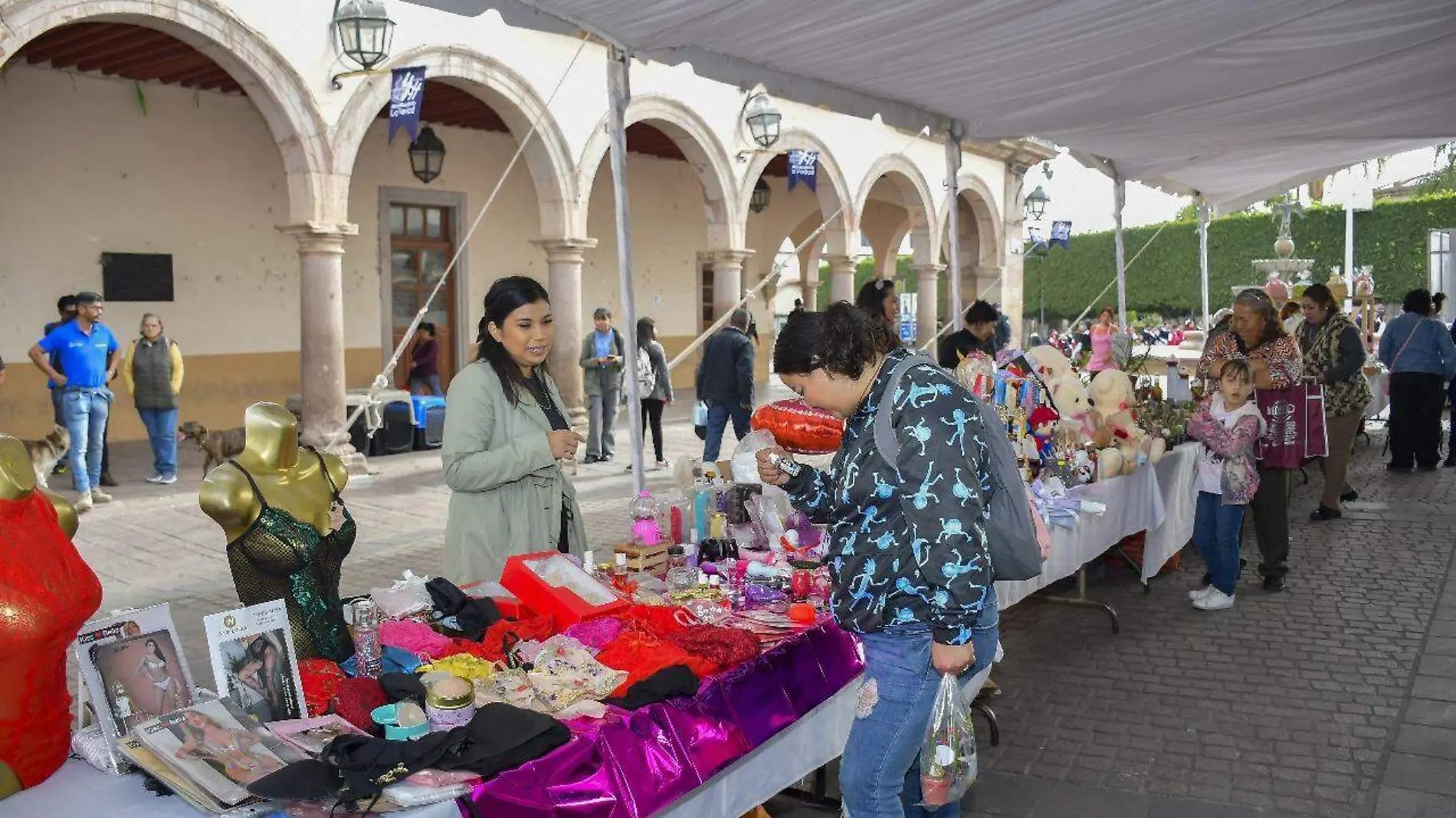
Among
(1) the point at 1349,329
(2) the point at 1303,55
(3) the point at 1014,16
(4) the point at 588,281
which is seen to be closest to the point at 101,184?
(4) the point at 588,281

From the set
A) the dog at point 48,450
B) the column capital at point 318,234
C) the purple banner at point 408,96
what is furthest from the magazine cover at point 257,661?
the column capital at point 318,234

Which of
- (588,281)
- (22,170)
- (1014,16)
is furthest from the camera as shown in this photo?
(588,281)

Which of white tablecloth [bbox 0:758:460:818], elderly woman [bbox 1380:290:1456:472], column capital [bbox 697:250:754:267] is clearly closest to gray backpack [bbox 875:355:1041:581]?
white tablecloth [bbox 0:758:460:818]

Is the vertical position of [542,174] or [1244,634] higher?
[542,174]

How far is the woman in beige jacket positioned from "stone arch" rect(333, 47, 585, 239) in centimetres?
738

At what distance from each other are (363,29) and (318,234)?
6.55ft

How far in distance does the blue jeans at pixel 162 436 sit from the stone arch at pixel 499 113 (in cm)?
270

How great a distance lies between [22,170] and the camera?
36.8 ft

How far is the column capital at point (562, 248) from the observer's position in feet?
41.0

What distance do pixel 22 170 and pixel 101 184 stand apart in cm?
75

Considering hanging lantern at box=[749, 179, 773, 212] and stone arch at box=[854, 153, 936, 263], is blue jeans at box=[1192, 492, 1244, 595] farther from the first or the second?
hanging lantern at box=[749, 179, 773, 212]

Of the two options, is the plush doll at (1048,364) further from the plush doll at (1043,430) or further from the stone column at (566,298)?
the stone column at (566,298)

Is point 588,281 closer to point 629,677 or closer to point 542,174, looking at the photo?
point 542,174

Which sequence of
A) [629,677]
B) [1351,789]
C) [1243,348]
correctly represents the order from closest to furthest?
[629,677] < [1351,789] < [1243,348]
